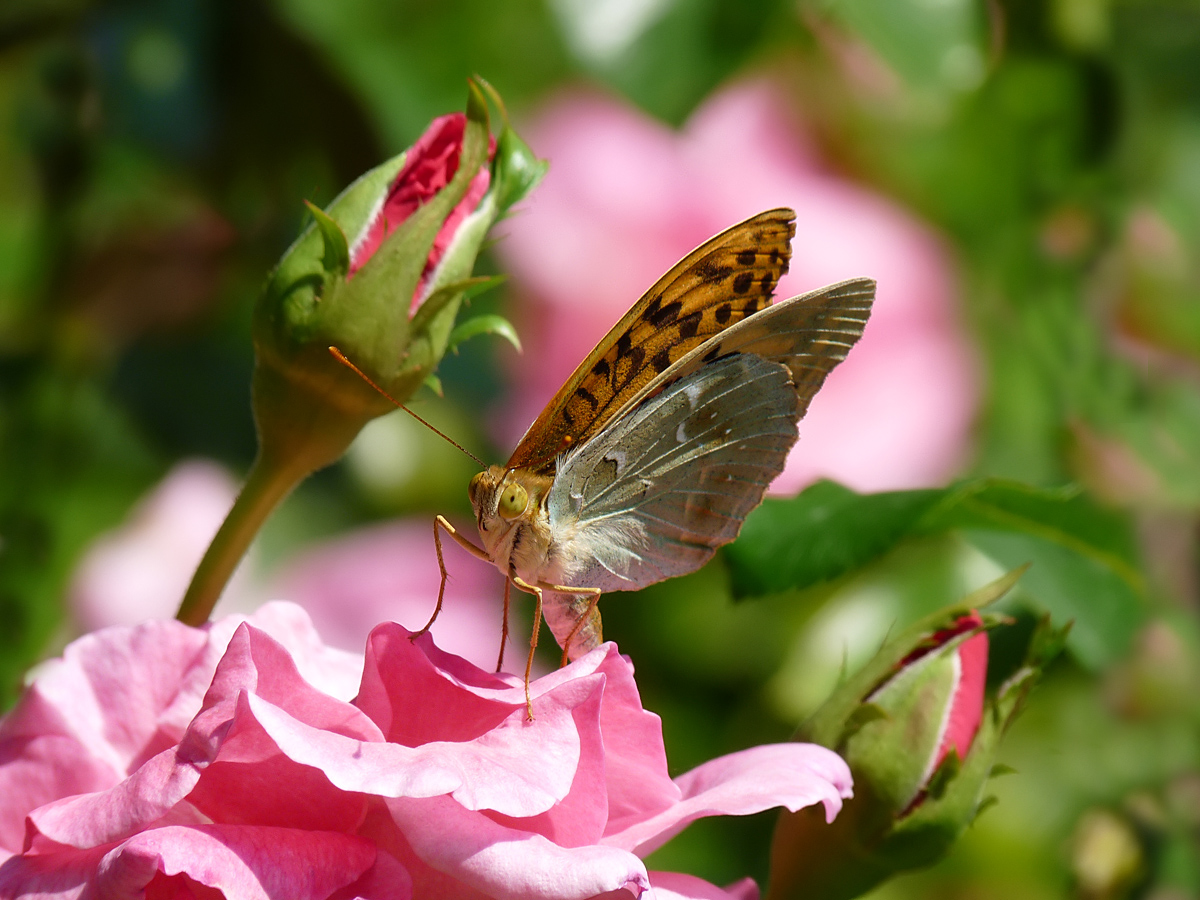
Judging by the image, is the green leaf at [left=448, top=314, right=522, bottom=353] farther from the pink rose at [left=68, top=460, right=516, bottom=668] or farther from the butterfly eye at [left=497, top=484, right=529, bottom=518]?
the pink rose at [left=68, top=460, right=516, bottom=668]

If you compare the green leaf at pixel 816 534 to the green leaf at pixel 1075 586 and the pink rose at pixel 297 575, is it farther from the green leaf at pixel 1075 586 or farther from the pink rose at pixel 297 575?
the pink rose at pixel 297 575

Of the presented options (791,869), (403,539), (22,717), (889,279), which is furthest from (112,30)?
(791,869)

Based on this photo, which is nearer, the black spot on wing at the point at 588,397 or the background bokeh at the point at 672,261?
the black spot on wing at the point at 588,397

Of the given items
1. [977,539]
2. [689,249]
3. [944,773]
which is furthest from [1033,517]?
[689,249]

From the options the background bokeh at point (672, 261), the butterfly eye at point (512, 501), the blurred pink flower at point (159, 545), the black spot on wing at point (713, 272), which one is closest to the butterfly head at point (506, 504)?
the butterfly eye at point (512, 501)

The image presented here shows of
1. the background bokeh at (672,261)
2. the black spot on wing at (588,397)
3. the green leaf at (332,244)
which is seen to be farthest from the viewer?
the background bokeh at (672,261)

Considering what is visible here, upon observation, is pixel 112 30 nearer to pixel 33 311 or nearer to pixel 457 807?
pixel 33 311

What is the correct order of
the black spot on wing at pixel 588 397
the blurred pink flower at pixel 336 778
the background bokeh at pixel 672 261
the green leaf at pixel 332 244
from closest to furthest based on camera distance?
the blurred pink flower at pixel 336 778, the green leaf at pixel 332 244, the black spot on wing at pixel 588 397, the background bokeh at pixel 672 261
